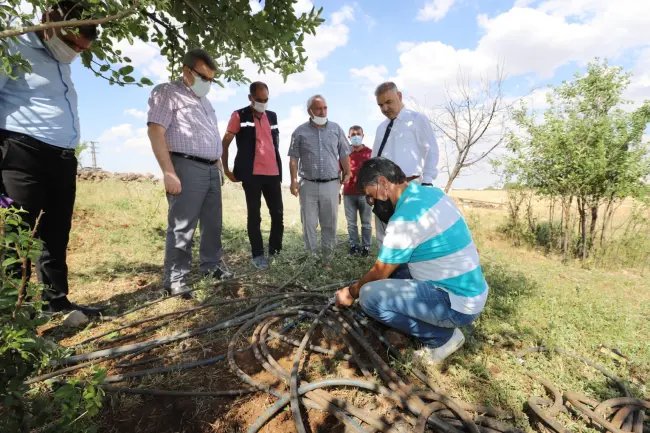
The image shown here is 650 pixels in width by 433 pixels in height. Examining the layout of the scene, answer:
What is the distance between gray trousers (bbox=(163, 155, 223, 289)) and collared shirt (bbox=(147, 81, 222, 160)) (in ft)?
0.46

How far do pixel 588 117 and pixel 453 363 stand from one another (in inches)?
327

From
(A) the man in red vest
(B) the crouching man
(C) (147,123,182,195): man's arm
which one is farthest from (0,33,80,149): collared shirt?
A: (A) the man in red vest

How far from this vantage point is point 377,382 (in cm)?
204

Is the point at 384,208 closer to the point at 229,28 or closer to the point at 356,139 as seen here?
the point at 229,28

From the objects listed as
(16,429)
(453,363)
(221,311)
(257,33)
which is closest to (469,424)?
(453,363)

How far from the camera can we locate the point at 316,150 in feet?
14.1

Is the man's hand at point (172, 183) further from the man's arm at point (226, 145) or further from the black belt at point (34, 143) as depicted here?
the man's arm at point (226, 145)

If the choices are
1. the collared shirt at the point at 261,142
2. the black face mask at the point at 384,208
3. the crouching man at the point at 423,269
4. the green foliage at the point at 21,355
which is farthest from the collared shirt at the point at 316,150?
the green foliage at the point at 21,355

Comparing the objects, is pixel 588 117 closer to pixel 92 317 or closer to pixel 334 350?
pixel 334 350

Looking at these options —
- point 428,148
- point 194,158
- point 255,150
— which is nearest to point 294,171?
point 255,150

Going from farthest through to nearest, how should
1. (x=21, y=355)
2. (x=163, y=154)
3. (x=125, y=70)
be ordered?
(x=163, y=154) < (x=125, y=70) < (x=21, y=355)

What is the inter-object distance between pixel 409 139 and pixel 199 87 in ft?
7.46

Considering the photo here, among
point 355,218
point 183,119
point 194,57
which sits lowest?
point 355,218

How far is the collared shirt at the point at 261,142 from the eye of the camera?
13.0ft
